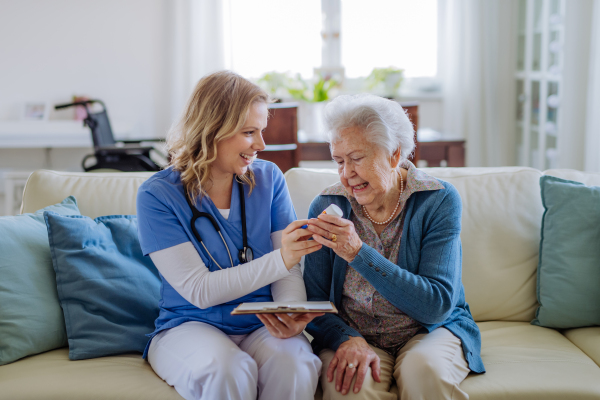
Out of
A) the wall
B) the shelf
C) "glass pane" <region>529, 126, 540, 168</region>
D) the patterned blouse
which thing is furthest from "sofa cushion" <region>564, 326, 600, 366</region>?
the wall

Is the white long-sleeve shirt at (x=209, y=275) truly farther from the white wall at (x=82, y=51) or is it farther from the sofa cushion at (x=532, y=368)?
the white wall at (x=82, y=51)

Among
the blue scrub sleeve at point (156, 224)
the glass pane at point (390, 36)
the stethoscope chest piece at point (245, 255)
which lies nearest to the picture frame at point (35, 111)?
the glass pane at point (390, 36)

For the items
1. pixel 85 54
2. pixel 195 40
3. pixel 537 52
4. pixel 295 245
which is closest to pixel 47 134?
pixel 85 54

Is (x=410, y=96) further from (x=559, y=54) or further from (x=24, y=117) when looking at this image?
(x=24, y=117)

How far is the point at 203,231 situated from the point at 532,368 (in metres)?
0.93

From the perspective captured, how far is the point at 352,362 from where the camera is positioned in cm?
131

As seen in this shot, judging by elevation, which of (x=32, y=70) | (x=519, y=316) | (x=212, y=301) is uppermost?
(x=32, y=70)

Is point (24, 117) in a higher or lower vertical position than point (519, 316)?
higher

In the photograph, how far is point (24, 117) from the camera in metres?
4.48

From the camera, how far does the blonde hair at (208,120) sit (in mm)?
1439

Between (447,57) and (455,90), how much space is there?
11.1 inches

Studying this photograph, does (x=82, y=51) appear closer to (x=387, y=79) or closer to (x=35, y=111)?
(x=35, y=111)

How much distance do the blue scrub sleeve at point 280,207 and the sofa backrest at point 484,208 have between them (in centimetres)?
23

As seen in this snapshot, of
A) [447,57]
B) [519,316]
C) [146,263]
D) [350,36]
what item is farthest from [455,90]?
[146,263]
